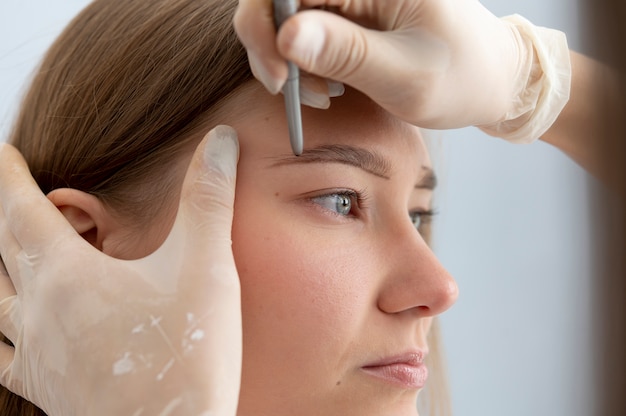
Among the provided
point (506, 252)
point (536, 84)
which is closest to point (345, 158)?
point (536, 84)

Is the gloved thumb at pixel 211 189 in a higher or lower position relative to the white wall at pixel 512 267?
higher

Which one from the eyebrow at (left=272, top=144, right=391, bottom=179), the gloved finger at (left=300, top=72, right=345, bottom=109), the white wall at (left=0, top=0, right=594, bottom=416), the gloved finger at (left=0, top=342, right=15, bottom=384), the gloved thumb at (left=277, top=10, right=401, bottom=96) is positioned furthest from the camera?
the white wall at (left=0, top=0, right=594, bottom=416)

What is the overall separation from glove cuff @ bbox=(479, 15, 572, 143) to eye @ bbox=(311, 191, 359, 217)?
1.09 ft

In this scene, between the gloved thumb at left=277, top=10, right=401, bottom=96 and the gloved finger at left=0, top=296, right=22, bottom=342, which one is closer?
the gloved thumb at left=277, top=10, right=401, bottom=96

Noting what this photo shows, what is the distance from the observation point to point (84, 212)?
116 cm

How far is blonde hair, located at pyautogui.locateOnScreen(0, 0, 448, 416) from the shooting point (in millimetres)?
1109

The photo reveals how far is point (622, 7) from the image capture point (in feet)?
1.30

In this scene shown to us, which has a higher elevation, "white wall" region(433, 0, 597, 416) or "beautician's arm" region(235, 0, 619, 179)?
"beautician's arm" region(235, 0, 619, 179)

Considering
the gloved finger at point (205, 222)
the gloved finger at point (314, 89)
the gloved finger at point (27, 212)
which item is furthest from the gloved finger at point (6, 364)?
the gloved finger at point (314, 89)

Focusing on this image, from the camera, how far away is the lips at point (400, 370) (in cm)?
105

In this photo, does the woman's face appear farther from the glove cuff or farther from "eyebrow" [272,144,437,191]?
the glove cuff

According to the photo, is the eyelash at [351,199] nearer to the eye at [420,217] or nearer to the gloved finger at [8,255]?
the eye at [420,217]

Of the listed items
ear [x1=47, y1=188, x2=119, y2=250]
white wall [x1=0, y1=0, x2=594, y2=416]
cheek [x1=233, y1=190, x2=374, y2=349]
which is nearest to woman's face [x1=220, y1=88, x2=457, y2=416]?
cheek [x1=233, y1=190, x2=374, y2=349]

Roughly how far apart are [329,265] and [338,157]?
15 centimetres
